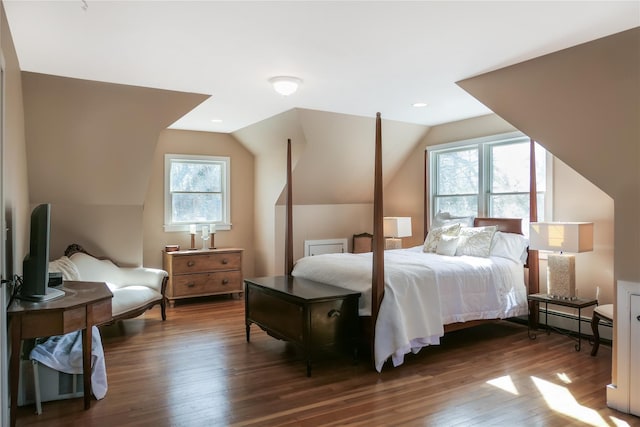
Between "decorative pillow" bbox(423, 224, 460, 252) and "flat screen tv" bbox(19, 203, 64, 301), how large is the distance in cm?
373

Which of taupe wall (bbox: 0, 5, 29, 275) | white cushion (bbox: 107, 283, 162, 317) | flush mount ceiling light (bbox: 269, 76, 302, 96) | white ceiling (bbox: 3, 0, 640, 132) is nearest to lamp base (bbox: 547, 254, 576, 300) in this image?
white ceiling (bbox: 3, 0, 640, 132)

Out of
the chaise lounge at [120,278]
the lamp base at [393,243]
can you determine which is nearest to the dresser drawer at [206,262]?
the chaise lounge at [120,278]

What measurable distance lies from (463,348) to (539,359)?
24.7 inches

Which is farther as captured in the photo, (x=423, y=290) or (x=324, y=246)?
(x=324, y=246)

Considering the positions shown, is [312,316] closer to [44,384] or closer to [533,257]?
[44,384]

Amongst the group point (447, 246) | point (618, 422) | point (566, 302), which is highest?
point (447, 246)

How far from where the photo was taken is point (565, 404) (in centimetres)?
296

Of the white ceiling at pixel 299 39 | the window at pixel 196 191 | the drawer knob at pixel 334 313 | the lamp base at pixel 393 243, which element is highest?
the white ceiling at pixel 299 39

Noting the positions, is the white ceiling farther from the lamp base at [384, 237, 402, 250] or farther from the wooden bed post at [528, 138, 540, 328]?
the lamp base at [384, 237, 402, 250]

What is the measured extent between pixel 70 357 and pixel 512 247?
4.03 m

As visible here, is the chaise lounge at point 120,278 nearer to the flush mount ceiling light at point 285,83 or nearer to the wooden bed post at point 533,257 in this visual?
the flush mount ceiling light at point 285,83

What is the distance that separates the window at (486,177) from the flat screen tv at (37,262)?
444 centimetres

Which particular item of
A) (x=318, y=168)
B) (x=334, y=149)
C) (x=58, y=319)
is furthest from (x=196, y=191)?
(x=58, y=319)

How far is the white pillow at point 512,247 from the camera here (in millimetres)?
4684
